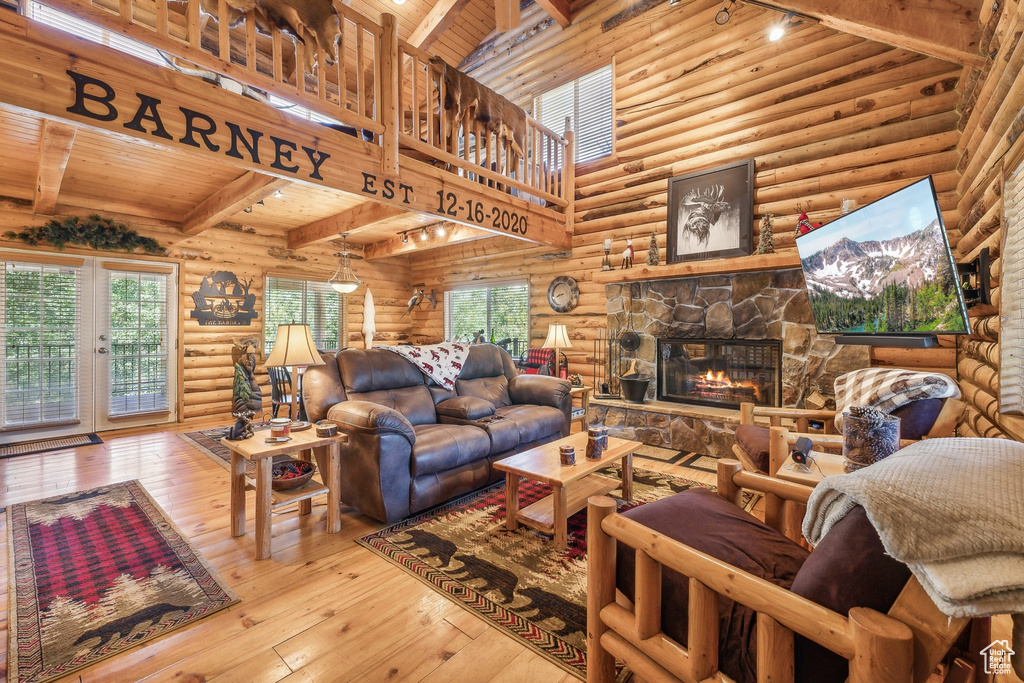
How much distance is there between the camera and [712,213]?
436 centimetres

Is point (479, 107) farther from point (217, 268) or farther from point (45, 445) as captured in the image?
point (45, 445)

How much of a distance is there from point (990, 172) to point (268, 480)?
3.95 metres

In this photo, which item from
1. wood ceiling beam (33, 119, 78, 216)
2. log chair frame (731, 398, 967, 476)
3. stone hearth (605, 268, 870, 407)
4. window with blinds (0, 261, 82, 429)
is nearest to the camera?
log chair frame (731, 398, 967, 476)

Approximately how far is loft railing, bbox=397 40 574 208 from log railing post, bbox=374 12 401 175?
6 centimetres

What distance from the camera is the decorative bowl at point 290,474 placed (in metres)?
2.42

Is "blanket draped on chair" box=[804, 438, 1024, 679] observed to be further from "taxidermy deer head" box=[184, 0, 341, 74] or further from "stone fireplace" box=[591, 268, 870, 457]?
"taxidermy deer head" box=[184, 0, 341, 74]

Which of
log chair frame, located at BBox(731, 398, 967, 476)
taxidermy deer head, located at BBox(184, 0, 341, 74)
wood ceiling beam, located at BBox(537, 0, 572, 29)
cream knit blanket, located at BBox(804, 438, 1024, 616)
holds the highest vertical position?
wood ceiling beam, located at BBox(537, 0, 572, 29)

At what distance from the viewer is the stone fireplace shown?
376 centimetres

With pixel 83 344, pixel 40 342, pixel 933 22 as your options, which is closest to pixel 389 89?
pixel 933 22

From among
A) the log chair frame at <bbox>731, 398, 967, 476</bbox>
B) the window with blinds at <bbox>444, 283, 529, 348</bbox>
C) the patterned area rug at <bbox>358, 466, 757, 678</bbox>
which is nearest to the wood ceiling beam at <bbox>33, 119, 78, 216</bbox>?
the patterned area rug at <bbox>358, 466, 757, 678</bbox>

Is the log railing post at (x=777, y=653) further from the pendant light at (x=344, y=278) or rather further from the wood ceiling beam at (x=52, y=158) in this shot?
the pendant light at (x=344, y=278)

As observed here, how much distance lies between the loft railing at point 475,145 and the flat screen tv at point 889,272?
2710mm

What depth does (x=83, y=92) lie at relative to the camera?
6.88 ft

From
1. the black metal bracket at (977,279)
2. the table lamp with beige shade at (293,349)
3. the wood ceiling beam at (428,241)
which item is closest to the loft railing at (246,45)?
the table lamp with beige shade at (293,349)
